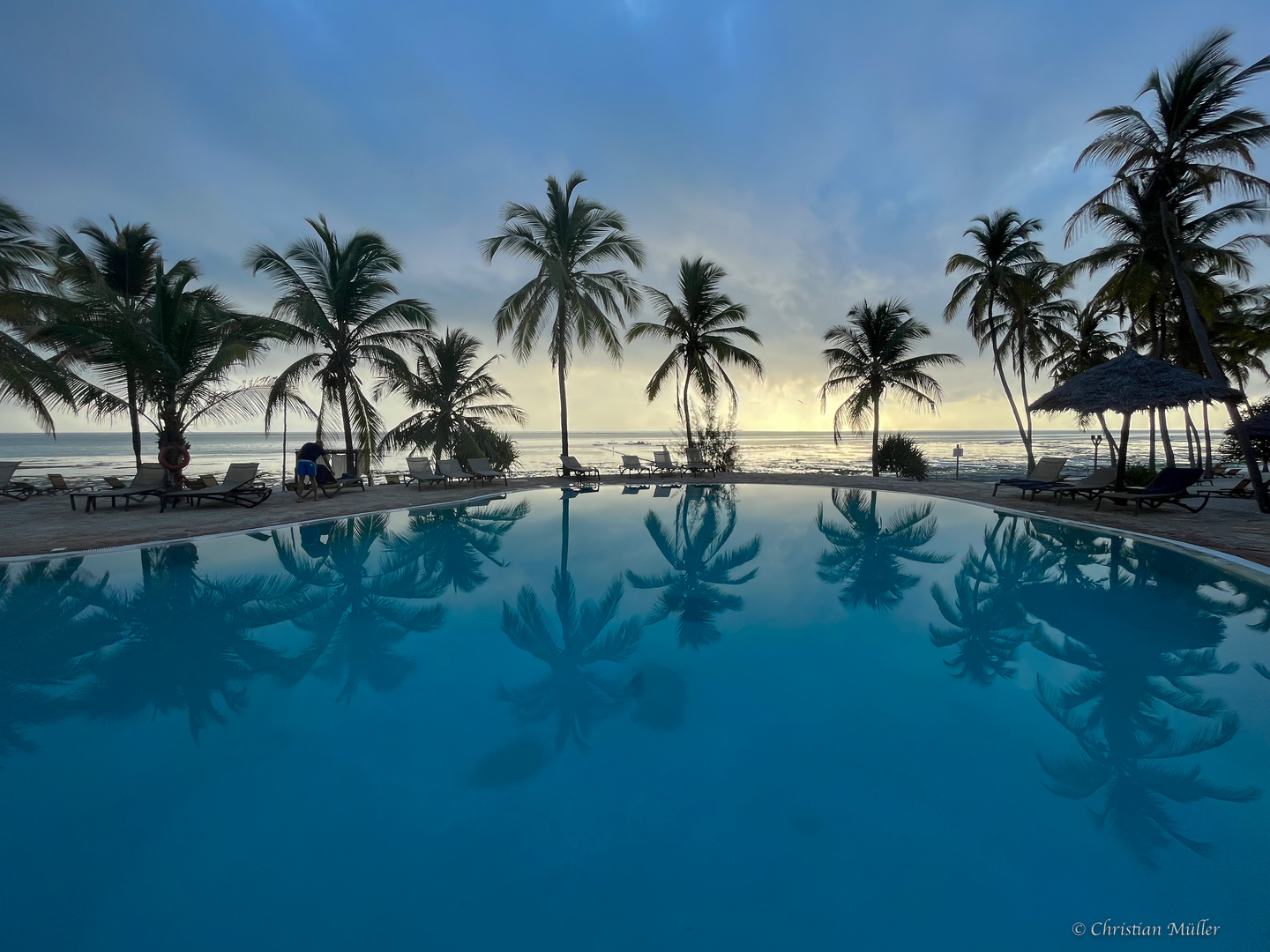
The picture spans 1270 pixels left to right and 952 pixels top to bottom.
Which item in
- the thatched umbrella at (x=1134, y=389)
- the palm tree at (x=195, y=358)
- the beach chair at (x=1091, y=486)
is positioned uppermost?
the palm tree at (x=195, y=358)

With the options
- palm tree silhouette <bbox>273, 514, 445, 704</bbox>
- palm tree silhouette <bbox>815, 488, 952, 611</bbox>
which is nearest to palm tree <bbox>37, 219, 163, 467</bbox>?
palm tree silhouette <bbox>273, 514, 445, 704</bbox>

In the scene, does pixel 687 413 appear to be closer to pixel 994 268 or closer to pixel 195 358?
pixel 994 268

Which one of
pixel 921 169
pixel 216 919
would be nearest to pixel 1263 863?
pixel 216 919

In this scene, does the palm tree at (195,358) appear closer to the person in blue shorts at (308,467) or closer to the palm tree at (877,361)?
the person in blue shorts at (308,467)

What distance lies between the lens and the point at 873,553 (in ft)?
25.9

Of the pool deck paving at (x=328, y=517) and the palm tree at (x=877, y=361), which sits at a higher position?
the palm tree at (x=877, y=361)

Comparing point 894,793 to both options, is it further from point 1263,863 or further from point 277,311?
point 277,311

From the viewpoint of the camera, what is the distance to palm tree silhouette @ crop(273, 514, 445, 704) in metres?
4.16

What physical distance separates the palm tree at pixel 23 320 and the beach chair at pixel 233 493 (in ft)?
16.1

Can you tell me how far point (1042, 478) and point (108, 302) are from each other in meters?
22.3

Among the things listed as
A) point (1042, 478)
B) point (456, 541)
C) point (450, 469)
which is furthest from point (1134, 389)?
point (450, 469)

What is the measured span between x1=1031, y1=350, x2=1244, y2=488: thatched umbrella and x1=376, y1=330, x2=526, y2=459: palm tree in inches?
564

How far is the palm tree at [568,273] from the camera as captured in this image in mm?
15156

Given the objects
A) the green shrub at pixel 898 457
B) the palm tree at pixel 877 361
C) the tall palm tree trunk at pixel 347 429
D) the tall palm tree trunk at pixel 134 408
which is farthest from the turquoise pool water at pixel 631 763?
the green shrub at pixel 898 457
